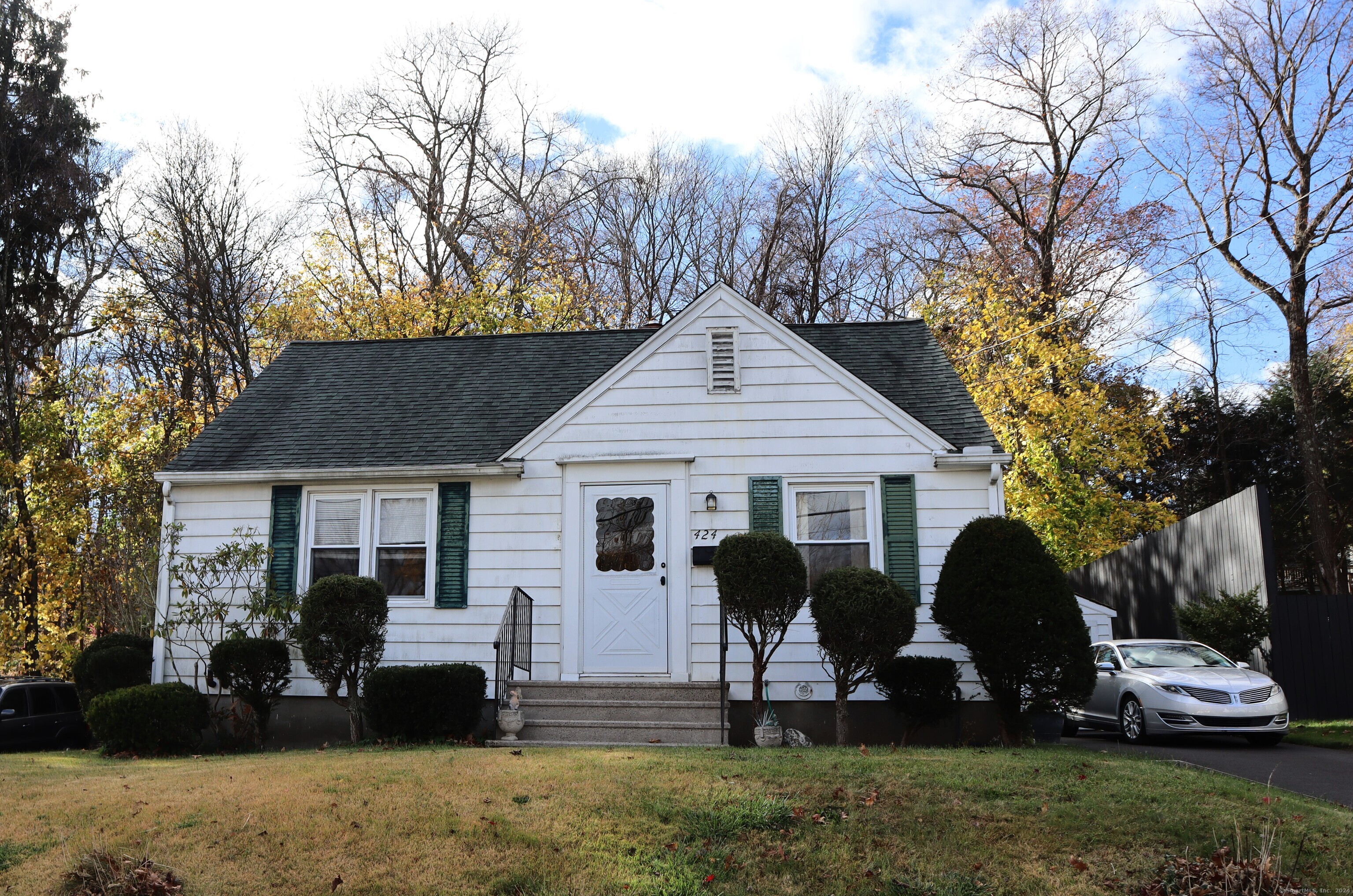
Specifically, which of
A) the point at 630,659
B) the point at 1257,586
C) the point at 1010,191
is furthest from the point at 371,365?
the point at 1010,191

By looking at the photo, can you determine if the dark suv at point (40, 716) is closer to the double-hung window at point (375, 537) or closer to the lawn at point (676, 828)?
the double-hung window at point (375, 537)

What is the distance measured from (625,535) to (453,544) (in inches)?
78.6

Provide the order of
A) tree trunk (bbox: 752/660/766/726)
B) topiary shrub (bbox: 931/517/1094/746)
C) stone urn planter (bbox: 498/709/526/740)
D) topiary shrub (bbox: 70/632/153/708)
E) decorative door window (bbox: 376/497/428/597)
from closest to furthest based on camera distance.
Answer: topiary shrub (bbox: 931/517/1094/746), tree trunk (bbox: 752/660/766/726), stone urn planter (bbox: 498/709/526/740), decorative door window (bbox: 376/497/428/597), topiary shrub (bbox: 70/632/153/708)

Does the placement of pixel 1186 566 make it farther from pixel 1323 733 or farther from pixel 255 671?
pixel 255 671

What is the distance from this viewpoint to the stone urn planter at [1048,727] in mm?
9938

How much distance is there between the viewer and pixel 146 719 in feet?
34.1

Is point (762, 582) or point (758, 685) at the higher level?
point (762, 582)

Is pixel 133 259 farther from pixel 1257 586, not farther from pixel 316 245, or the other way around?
pixel 1257 586

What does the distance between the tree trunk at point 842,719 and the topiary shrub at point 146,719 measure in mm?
6721

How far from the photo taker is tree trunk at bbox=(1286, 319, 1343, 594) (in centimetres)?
1959

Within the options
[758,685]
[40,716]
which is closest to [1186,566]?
[758,685]

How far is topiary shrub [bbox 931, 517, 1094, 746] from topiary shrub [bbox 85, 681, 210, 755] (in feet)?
25.8

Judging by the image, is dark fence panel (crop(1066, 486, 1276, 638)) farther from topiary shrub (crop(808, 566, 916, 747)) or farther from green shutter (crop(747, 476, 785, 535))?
topiary shrub (crop(808, 566, 916, 747))

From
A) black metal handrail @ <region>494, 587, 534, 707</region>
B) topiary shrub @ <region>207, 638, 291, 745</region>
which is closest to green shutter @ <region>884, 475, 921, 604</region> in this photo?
black metal handrail @ <region>494, 587, 534, 707</region>
